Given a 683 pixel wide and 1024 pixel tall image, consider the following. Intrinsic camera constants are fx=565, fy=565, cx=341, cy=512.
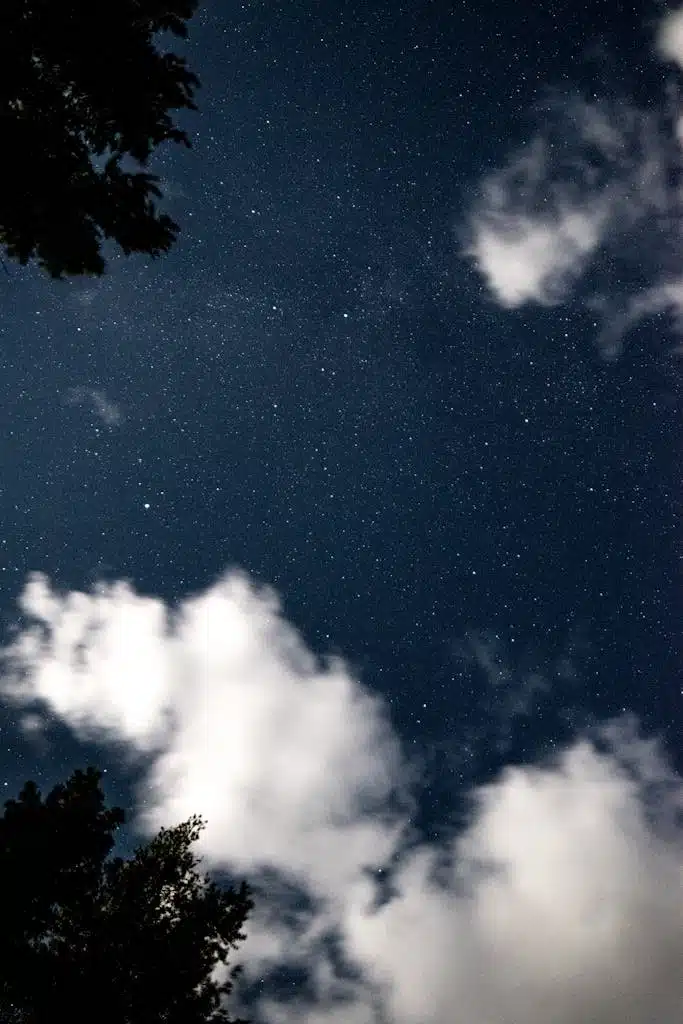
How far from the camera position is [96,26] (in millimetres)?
4754

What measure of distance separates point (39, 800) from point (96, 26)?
36.3ft

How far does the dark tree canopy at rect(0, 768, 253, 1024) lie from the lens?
30.4ft

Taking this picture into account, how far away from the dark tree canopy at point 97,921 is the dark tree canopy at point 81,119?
29.7 ft

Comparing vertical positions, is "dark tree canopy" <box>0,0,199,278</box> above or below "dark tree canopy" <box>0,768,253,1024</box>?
above

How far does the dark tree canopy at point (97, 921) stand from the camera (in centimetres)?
927

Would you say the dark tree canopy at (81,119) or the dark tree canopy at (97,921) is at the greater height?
the dark tree canopy at (81,119)

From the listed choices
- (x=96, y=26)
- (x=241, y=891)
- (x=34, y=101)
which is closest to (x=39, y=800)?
(x=241, y=891)

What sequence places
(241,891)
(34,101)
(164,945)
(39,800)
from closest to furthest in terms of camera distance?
(34,101) → (39,800) → (164,945) → (241,891)

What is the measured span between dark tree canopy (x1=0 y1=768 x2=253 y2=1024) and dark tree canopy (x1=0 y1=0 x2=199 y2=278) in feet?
29.7

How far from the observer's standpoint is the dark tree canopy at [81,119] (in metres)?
4.64

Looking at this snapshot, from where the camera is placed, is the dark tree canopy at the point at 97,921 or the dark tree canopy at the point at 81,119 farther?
the dark tree canopy at the point at 97,921

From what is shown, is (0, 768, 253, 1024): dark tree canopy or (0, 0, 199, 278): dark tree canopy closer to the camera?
(0, 0, 199, 278): dark tree canopy

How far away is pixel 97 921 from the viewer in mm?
11117

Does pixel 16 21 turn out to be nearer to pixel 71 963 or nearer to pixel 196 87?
pixel 196 87
